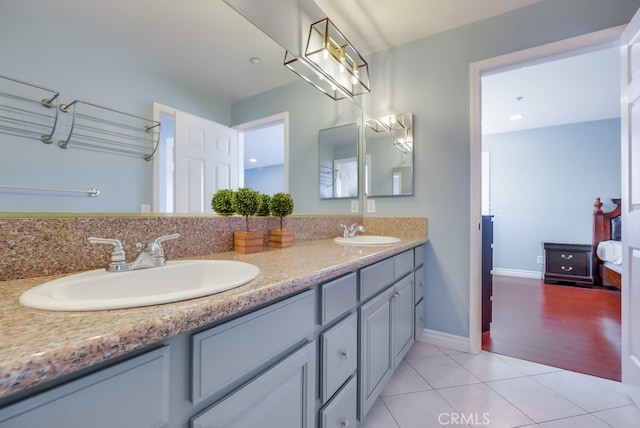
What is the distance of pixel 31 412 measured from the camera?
1.11 ft

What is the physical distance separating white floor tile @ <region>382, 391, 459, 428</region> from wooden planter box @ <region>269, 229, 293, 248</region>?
3.22 ft

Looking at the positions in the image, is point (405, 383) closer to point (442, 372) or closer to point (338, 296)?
point (442, 372)

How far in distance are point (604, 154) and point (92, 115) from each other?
5.64 meters

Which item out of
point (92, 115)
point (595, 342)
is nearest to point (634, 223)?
point (595, 342)

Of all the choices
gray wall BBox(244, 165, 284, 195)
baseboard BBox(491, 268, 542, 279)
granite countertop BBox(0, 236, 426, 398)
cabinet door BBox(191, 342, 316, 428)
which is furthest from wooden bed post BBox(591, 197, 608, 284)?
granite countertop BBox(0, 236, 426, 398)

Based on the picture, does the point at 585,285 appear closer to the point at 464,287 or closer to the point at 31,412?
the point at 464,287

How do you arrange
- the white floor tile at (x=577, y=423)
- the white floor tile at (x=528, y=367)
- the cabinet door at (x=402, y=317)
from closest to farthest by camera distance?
the white floor tile at (x=577, y=423) → the cabinet door at (x=402, y=317) → the white floor tile at (x=528, y=367)

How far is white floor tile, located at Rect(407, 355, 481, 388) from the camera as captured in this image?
1.61 metres

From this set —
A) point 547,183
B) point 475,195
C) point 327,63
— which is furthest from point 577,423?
point 547,183

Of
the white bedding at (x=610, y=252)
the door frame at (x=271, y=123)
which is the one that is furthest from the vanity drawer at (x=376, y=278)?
the white bedding at (x=610, y=252)

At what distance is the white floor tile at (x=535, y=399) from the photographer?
1358 mm

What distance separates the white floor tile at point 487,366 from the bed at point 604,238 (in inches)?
117

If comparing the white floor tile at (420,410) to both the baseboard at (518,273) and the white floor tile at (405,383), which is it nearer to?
the white floor tile at (405,383)

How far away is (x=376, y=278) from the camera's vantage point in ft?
4.19
